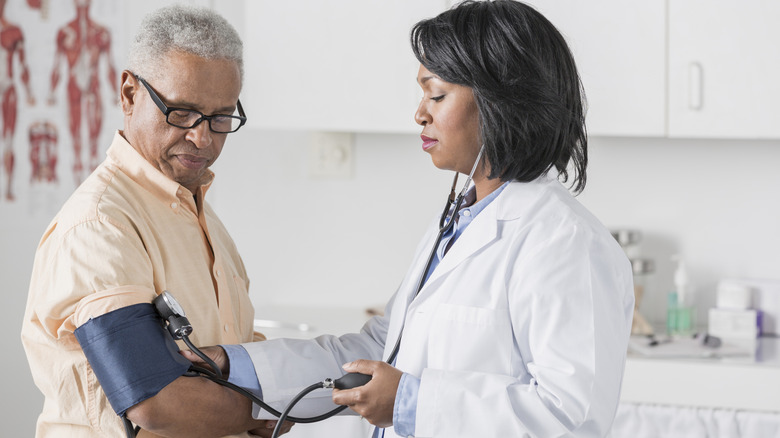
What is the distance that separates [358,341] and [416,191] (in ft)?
4.41

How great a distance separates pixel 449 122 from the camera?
3.90ft

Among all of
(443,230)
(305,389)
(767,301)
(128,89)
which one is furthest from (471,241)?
(767,301)

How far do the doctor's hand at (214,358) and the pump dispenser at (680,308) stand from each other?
5.31ft

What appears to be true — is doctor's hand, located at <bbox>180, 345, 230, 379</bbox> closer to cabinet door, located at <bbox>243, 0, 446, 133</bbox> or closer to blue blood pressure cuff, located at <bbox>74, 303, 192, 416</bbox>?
blue blood pressure cuff, located at <bbox>74, 303, 192, 416</bbox>

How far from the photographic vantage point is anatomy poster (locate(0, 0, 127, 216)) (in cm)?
266

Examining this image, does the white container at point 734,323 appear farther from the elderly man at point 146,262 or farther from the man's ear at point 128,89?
the man's ear at point 128,89

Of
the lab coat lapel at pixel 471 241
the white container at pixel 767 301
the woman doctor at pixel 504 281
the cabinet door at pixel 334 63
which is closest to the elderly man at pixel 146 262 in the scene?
the woman doctor at pixel 504 281

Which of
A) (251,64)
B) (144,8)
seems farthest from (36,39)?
(251,64)

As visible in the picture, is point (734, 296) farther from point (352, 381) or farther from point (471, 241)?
point (352, 381)

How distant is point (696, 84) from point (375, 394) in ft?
5.13

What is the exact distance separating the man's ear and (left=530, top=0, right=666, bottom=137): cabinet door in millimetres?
1398

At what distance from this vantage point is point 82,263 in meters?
1.07

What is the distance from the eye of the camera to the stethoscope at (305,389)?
1.08 meters

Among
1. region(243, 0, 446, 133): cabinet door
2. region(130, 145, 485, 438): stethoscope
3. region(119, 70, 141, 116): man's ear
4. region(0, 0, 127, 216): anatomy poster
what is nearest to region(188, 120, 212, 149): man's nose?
region(119, 70, 141, 116): man's ear
